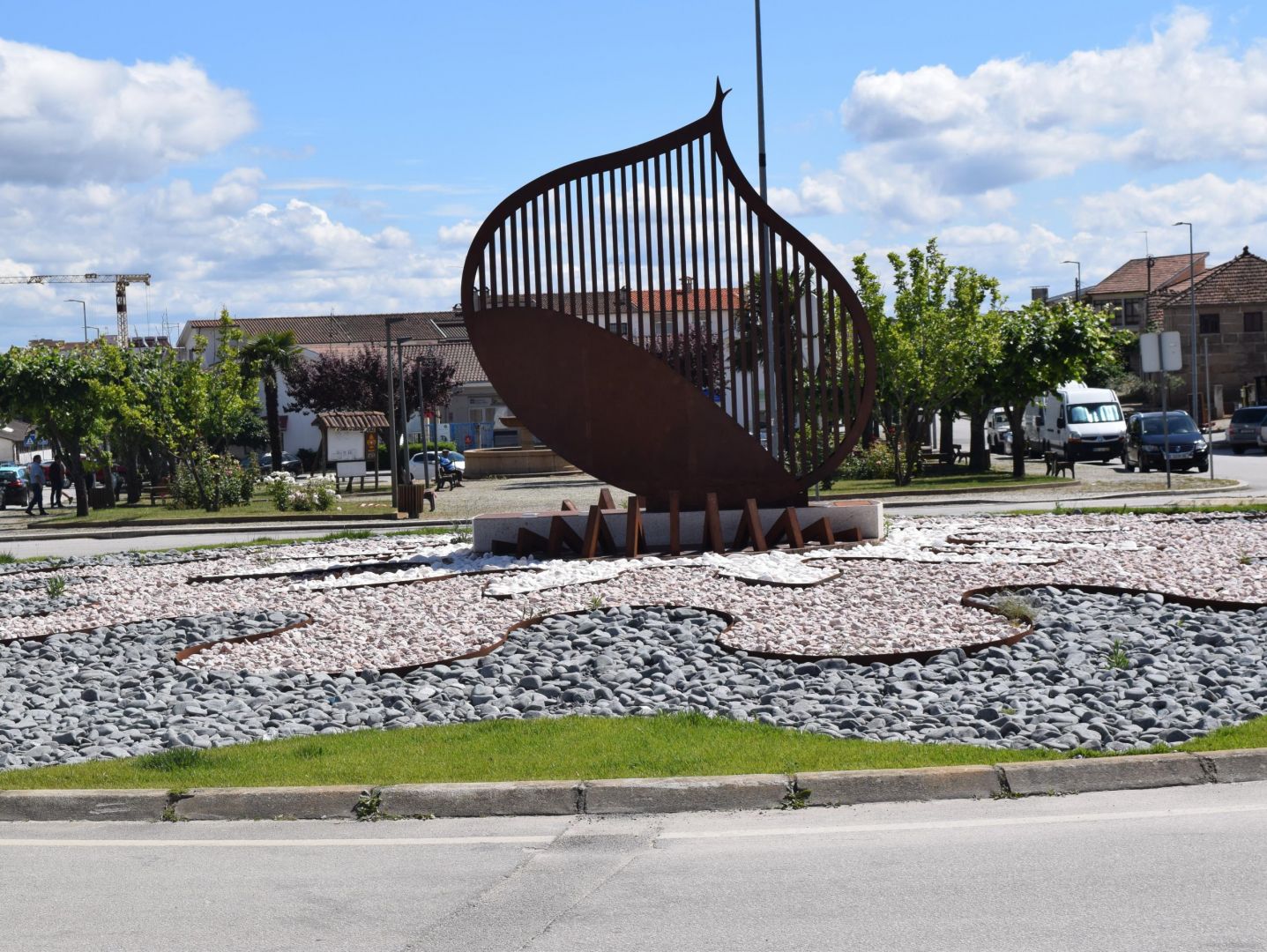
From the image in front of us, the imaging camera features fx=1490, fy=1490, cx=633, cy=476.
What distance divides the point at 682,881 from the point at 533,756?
213 centimetres

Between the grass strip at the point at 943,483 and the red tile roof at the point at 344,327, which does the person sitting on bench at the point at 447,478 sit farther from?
the red tile roof at the point at 344,327

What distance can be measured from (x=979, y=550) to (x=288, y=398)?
84.3 meters

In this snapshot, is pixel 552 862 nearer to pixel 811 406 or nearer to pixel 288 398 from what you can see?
pixel 811 406

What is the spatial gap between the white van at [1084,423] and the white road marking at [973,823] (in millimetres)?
39841

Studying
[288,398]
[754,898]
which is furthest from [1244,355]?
[754,898]

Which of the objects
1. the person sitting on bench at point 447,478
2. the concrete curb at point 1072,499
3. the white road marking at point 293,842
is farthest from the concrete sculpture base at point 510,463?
the white road marking at point 293,842

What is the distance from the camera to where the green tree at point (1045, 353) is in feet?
132

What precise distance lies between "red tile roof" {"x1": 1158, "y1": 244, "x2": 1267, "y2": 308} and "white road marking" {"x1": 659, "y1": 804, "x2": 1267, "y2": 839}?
248 ft

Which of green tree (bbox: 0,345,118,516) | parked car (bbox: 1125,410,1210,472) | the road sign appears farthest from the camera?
parked car (bbox: 1125,410,1210,472)

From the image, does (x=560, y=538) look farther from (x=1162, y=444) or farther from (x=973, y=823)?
(x=1162, y=444)

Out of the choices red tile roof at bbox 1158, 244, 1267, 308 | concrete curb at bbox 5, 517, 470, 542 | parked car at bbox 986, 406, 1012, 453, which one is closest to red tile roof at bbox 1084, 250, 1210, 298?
red tile roof at bbox 1158, 244, 1267, 308

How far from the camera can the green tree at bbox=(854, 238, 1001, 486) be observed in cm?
3866

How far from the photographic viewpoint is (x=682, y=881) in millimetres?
6191

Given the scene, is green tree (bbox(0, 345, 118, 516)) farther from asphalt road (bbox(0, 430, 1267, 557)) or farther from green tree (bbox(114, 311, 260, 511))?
asphalt road (bbox(0, 430, 1267, 557))
